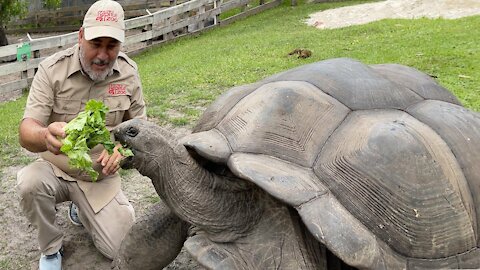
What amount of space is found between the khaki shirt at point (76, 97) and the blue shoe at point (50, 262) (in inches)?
13.8

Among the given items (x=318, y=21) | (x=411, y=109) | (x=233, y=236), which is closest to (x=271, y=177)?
(x=233, y=236)

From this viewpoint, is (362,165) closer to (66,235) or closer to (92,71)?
(92,71)

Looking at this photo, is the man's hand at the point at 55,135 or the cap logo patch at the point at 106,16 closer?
the man's hand at the point at 55,135

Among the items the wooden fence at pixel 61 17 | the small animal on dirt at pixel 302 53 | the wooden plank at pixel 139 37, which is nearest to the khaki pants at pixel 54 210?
the small animal on dirt at pixel 302 53

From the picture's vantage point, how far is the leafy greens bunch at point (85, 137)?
2.27 metres

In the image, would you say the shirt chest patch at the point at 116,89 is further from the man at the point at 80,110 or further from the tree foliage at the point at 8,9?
the tree foliage at the point at 8,9

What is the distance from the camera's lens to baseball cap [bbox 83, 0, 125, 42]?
283 cm

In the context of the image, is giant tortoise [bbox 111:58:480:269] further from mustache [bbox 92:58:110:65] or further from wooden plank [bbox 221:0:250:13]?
wooden plank [bbox 221:0:250:13]

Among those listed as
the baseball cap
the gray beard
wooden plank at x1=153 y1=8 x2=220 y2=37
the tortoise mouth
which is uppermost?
the baseball cap

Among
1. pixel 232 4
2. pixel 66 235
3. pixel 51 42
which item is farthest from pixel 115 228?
pixel 232 4

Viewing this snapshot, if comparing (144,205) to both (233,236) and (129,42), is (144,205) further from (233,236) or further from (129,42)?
(129,42)

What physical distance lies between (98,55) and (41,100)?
0.41 meters

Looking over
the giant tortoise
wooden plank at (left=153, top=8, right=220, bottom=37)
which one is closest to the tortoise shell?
the giant tortoise

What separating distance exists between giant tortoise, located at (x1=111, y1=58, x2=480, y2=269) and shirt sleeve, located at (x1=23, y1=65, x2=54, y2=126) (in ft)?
3.47
